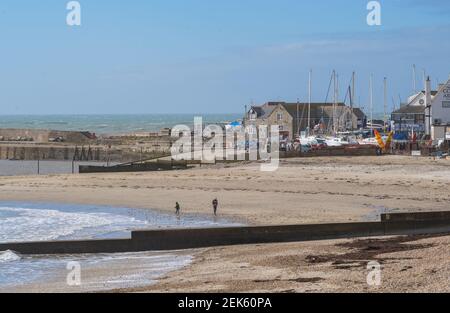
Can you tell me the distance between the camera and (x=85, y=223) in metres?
26.0

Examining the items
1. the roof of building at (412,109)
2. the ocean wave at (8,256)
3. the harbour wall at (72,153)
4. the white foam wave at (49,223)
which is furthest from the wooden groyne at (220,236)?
the roof of building at (412,109)

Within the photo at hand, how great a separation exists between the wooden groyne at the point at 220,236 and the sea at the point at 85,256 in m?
0.30

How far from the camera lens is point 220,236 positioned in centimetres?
2044

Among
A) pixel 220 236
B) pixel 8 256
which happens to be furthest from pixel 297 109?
pixel 8 256

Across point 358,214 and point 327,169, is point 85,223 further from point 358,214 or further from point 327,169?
point 327,169

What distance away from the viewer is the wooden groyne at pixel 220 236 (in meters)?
20.0

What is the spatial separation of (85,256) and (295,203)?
11767 mm

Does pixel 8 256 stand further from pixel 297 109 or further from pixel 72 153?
pixel 297 109

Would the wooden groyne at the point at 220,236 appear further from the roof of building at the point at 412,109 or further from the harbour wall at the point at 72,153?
the roof of building at the point at 412,109

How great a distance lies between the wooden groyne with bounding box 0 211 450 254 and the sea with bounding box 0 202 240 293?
30cm

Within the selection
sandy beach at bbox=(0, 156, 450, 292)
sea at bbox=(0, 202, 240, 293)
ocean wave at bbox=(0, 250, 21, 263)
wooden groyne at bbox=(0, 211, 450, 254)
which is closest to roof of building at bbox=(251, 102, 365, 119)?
sandy beach at bbox=(0, 156, 450, 292)

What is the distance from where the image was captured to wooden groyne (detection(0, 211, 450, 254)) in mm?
19969

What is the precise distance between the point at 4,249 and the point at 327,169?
26.6 m

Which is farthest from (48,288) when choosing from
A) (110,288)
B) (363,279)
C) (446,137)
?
(446,137)
